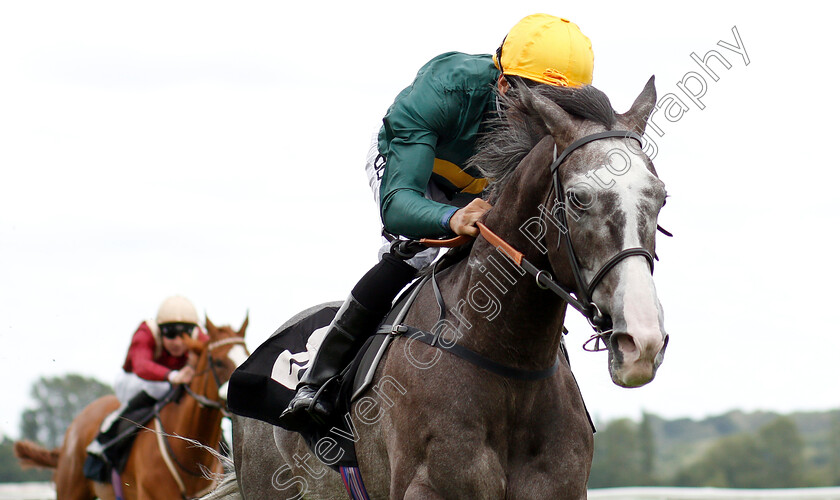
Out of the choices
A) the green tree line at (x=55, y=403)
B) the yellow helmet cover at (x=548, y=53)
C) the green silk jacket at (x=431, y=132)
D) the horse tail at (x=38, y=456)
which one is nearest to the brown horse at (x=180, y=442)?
the horse tail at (x=38, y=456)

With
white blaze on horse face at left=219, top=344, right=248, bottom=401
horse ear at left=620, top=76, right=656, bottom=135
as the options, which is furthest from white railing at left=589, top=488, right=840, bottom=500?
horse ear at left=620, top=76, right=656, bottom=135

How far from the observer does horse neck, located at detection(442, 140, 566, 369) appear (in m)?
3.77

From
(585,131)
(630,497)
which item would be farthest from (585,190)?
(630,497)

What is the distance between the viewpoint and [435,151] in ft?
14.7

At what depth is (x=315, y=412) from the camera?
451 centimetres

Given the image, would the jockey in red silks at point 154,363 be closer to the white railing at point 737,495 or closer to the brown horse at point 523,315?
the white railing at point 737,495

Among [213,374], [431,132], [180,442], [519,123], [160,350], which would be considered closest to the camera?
[519,123]

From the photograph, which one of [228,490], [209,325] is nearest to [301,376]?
[228,490]

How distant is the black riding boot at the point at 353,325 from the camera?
448 cm

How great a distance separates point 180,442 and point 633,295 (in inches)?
285

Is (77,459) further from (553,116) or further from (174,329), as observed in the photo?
(553,116)

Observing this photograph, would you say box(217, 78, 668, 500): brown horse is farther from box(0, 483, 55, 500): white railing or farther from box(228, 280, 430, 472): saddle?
box(0, 483, 55, 500): white railing

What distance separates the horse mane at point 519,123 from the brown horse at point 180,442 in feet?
18.7

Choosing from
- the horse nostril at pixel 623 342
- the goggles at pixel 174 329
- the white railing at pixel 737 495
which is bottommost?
the white railing at pixel 737 495
